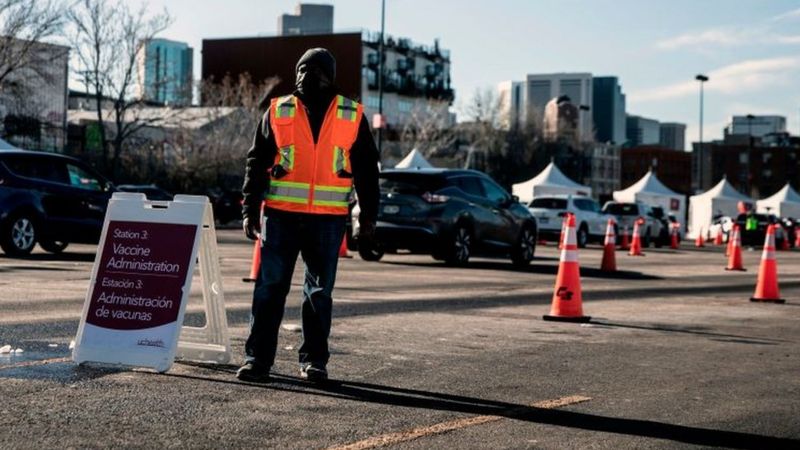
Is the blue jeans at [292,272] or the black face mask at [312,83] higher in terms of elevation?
the black face mask at [312,83]

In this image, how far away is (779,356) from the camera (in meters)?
10.1

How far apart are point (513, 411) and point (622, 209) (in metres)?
41.4

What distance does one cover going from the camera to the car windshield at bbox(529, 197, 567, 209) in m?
41.7

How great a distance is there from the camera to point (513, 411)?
22.8 ft

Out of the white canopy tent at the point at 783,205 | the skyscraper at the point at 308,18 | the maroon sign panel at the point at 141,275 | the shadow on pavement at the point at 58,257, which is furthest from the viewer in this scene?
the skyscraper at the point at 308,18

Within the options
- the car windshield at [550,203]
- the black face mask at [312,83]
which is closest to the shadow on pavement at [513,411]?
the black face mask at [312,83]

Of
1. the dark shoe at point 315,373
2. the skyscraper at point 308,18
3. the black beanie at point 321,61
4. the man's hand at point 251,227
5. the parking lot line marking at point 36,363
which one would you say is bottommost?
the parking lot line marking at point 36,363

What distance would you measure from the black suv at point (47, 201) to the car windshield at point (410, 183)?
4628 mm

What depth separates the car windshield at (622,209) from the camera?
4716 cm

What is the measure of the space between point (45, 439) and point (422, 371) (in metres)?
3.18

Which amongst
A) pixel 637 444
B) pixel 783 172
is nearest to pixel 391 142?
pixel 783 172

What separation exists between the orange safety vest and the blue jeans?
0.09 meters

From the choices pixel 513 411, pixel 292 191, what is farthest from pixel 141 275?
pixel 513 411

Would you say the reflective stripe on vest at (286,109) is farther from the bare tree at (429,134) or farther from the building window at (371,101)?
the building window at (371,101)
